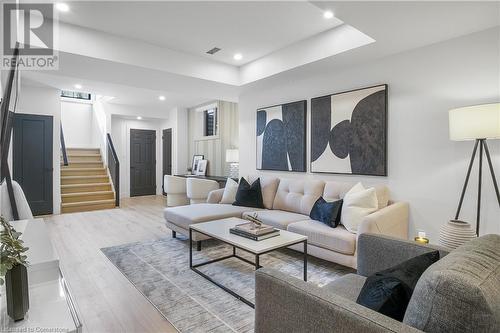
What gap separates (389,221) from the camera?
2.77 m

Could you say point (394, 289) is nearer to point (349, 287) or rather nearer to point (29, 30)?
point (349, 287)

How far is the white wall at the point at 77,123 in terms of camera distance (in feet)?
26.5

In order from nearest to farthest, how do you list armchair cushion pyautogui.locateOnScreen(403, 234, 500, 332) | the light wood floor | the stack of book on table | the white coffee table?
armchair cushion pyautogui.locateOnScreen(403, 234, 500, 332)
the light wood floor
the white coffee table
the stack of book on table

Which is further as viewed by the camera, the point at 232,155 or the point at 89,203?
the point at 89,203

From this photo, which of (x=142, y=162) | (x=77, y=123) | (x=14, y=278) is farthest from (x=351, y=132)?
(x=77, y=123)

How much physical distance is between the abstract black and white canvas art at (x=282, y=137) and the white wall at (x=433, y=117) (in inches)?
31.5

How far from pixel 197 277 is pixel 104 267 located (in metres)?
1.09

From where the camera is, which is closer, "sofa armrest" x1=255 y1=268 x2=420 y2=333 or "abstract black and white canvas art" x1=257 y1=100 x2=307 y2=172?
"sofa armrest" x1=255 y1=268 x2=420 y2=333

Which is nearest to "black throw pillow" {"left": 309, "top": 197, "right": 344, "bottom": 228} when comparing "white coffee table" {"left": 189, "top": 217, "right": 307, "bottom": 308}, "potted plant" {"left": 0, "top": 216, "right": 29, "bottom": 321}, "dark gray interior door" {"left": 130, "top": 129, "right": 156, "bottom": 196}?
"white coffee table" {"left": 189, "top": 217, "right": 307, "bottom": 308}

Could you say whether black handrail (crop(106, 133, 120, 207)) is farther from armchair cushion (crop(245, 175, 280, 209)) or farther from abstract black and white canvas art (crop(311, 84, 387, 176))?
abstract black and white canvas art (crop(311, 84, 387, 176))

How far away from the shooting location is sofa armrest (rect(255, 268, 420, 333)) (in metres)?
0.97

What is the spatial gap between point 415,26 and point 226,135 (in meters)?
4.58

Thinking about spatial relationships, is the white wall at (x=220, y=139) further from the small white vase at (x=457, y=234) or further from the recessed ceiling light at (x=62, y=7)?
the small white vase at (x=457, y=234)

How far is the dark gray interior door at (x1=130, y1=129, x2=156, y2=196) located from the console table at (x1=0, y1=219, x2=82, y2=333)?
694 cm
